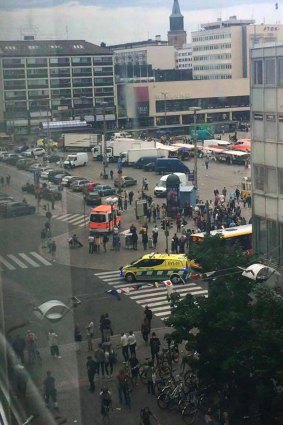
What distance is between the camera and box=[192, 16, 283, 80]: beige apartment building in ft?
54.3

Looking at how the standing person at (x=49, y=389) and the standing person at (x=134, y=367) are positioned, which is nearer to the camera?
the standing person at (x=49, y=389)

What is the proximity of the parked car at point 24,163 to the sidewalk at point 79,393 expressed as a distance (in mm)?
937

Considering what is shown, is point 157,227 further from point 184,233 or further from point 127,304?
point 127,304

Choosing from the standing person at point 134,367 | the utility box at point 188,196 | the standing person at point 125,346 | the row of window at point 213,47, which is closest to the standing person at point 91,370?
the standing person at point 134,367

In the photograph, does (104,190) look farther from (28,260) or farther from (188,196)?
(28,260)

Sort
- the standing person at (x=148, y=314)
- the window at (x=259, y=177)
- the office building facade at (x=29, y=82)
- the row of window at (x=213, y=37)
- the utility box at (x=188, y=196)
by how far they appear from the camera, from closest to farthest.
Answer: the office building facade at (x=29, y=82) → the standing person at (x=148, y=314) → the window at (x=259, y=177) → the utility box at (x=188, y=196) → the row of window at (x=213, y=37)

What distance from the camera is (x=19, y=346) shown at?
2.69 meters

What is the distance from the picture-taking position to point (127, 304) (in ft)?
15.1

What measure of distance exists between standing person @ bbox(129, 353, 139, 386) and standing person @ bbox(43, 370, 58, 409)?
923mm

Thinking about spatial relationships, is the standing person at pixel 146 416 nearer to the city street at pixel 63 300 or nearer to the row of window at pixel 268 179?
the city street at pixel 63 300

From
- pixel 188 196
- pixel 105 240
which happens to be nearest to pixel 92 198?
pixel 105 240

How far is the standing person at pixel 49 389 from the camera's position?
2.52 m

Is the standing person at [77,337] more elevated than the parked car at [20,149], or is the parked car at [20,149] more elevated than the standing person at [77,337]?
the parked car at [20,149]

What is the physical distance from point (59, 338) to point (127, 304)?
6.15 feet
